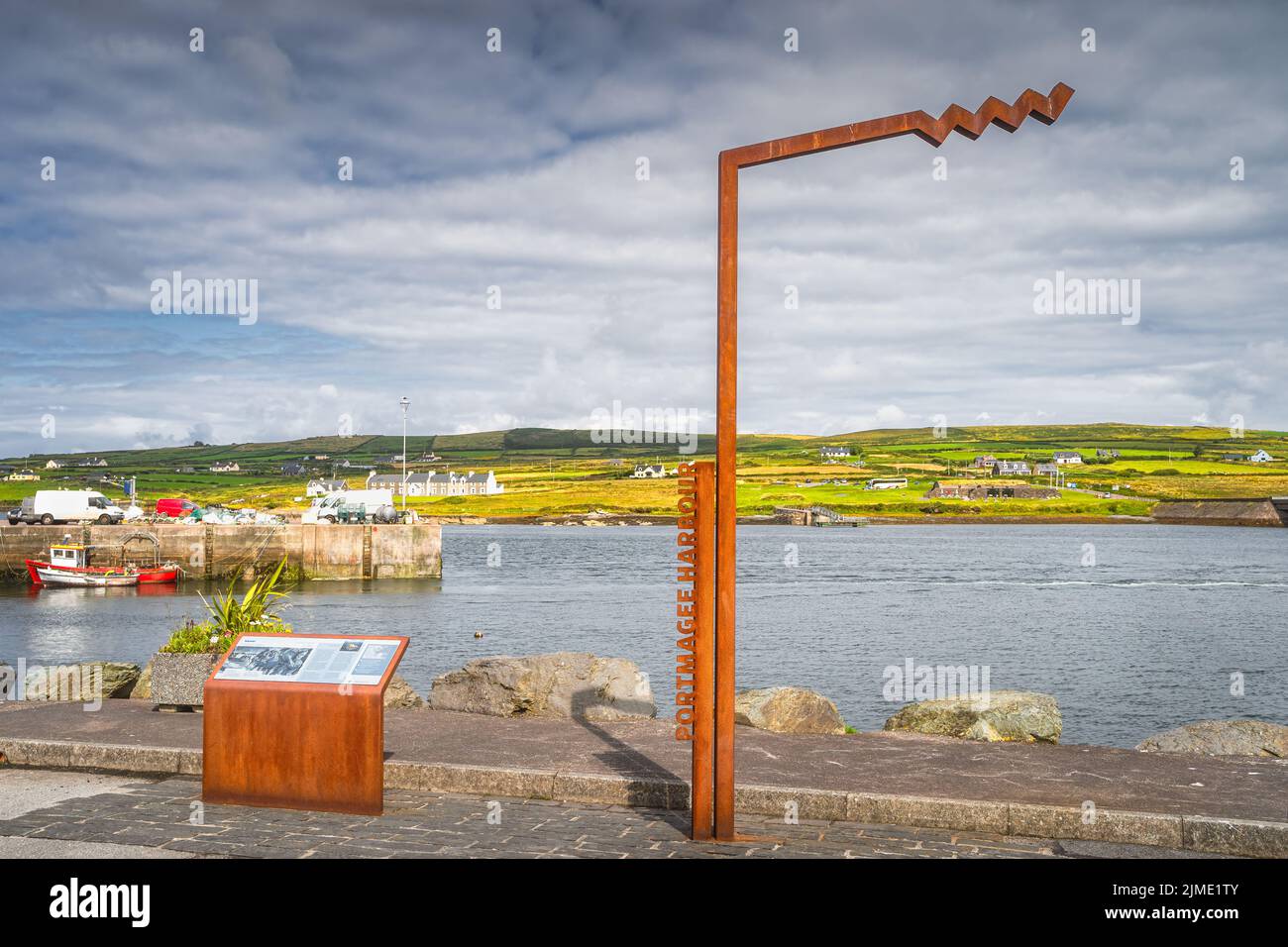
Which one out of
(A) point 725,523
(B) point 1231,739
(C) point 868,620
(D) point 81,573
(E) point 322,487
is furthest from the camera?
A: (E) point 322,487

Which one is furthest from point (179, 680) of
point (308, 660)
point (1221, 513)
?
point (1221, 513)

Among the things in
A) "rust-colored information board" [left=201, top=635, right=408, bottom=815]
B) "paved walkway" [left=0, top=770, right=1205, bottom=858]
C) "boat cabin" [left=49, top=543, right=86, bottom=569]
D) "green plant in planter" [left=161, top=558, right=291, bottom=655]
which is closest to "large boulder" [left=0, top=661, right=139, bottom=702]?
"green plant in planter" [left=161, top=558, right=291, bottom=655]

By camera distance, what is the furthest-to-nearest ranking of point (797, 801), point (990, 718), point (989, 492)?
point (989, 492), point (990, 718), point (797, 801)

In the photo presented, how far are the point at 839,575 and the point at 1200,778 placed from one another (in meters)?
61.6

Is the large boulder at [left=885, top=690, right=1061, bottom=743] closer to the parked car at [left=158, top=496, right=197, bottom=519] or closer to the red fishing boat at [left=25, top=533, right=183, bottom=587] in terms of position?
the red fishing boat at [left=25, top=533, right=183, bottom=587]

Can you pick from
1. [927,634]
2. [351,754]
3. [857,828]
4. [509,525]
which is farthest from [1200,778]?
[509,525]

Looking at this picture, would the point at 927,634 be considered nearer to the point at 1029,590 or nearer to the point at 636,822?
the point at 1029,590

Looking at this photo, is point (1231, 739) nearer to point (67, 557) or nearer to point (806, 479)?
point (67, 557)

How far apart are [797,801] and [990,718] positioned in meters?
5.61

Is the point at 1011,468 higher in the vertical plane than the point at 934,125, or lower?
lower

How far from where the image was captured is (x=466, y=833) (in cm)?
763

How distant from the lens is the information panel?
8367mm

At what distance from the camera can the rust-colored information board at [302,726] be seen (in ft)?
26.7
